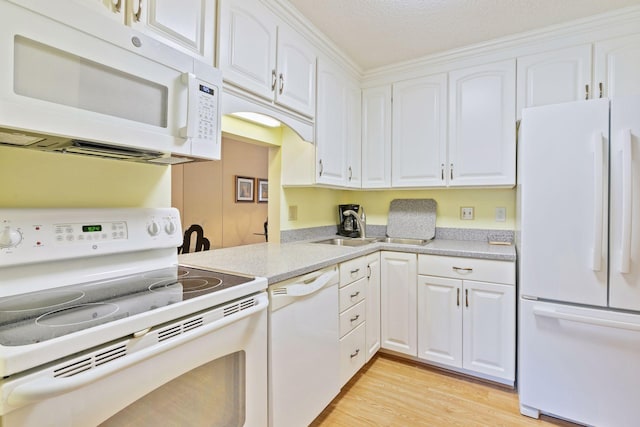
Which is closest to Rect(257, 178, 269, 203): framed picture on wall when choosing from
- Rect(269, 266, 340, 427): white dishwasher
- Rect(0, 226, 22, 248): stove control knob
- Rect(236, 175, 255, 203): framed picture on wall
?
Rect(236, 175, 255, 203): framed picture on wall

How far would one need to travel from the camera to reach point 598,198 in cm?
148

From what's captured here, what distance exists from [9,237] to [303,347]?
114 cm

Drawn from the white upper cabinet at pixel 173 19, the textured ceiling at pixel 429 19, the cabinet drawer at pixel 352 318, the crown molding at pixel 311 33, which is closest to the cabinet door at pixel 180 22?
the white upper cabinet at pixel 173 19

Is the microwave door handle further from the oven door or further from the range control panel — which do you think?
the oven door

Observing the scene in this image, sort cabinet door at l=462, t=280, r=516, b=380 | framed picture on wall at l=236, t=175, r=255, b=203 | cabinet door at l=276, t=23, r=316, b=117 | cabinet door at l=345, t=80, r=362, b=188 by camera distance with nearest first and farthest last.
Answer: cabinet door at l=276, t=23, r=316, b=117 → cabinet door at l=462, t=280, r=516, b=380 → cabinet door at l=345, t=80, r=362, b=188 → framed picture on wall at l=236, t=175, r=255, b=203

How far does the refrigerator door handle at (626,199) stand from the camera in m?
1.41

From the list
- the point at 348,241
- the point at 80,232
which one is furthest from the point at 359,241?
the point at 80,232

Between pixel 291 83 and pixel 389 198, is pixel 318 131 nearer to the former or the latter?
pixel 291 83

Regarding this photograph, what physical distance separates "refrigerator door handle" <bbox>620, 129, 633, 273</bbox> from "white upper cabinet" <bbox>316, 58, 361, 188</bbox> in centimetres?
157

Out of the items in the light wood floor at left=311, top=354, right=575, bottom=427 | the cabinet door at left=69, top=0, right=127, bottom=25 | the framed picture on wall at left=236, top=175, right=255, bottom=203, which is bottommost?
the light wood floor at left=311, top=354, right=575, bottom=427

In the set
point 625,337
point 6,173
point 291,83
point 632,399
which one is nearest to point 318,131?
point 291,83

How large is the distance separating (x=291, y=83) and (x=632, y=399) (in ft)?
7.77

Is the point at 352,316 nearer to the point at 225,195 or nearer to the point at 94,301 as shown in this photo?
the point at 94,301

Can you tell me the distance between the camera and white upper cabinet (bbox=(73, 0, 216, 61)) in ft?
3.41
